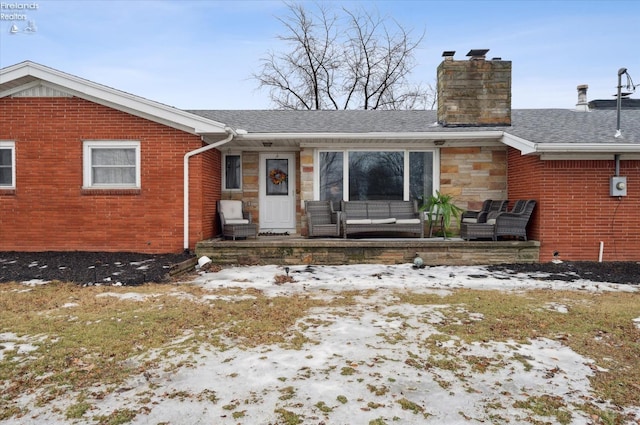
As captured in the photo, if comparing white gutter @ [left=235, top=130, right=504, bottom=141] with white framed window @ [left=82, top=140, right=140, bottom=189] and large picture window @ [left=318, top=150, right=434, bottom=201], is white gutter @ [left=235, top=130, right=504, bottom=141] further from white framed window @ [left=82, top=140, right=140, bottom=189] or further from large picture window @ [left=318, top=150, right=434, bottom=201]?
white framed window @ [left=82, top=140, right=140, bottom=189]

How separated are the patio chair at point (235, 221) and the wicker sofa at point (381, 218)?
6.80 feet

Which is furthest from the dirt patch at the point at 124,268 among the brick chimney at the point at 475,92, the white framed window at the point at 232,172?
the brick chimney at the point at 475,92

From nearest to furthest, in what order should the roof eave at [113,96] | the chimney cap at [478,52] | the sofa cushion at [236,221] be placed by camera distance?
the roof eave at [113,96], the sofa cushion at [236,221], the chimney cap at [478,52]

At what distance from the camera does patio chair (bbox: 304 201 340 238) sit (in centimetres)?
945

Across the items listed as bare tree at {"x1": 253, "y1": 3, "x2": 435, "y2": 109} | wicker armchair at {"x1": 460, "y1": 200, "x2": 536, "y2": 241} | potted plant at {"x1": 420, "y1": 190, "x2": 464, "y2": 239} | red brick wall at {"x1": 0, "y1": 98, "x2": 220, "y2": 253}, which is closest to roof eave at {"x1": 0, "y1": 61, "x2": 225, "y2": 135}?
red brick wall at {"x1": 0, "y1": 98, "x2": 220, "y2": 253}

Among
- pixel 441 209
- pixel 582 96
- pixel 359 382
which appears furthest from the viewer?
pixel 582 96

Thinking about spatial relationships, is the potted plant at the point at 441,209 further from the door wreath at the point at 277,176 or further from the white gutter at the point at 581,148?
the door wreath at the point at 277,176

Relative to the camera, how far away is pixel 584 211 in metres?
8.72

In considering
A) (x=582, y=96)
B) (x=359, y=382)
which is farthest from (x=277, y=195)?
(x=582, y=96)

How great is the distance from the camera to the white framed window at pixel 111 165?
8.86m

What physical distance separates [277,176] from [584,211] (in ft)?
22.5

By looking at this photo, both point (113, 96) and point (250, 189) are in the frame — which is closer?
point (113, 96)

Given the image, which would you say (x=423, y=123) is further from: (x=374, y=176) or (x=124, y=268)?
(x=124, y=268)

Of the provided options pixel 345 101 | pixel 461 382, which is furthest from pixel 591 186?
pixel 345 101
